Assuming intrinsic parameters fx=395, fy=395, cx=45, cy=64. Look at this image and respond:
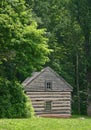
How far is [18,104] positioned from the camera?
27719mm

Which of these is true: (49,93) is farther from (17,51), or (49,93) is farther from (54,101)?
(17,51)

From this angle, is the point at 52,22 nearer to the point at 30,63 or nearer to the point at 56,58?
the point at 56,58

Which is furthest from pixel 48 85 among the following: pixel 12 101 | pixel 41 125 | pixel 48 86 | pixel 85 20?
pixel 41 125

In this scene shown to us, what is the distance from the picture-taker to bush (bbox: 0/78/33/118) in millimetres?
27219

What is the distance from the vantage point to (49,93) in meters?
45.1

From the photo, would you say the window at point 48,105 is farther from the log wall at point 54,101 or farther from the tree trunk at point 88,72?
the tree trunk at point 88,72

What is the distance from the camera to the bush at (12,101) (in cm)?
2722

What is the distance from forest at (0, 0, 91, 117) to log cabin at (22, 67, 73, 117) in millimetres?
3509

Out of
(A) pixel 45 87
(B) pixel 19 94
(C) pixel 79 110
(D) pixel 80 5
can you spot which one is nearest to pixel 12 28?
(B) pixel 19 94

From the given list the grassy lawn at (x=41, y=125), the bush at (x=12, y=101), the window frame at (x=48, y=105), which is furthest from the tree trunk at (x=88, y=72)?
the grassy lawn at (x=41, y=125)

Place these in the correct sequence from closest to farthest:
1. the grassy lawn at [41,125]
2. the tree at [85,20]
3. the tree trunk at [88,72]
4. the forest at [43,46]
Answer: the grassy lawn at [41,125]
the forest at [43,46]
the tree at [85,20]
the tree trunk at [88,72]

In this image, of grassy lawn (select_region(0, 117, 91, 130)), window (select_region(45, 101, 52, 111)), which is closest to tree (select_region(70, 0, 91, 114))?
window (select_region(45, 101, 52, 111))

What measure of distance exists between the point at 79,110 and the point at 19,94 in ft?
95.2

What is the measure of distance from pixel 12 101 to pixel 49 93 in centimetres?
1752
